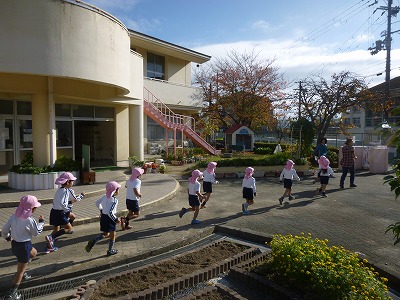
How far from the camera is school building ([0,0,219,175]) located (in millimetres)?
8867

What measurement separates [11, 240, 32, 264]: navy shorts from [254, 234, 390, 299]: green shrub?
3.52 m

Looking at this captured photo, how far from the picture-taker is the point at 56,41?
9.21 metres

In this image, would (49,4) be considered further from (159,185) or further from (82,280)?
(82,280)

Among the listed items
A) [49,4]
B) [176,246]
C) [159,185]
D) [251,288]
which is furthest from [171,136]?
[251,288]

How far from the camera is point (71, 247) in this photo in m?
6.16

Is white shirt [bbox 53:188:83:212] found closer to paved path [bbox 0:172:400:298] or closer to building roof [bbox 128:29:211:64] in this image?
→ paved path [bbox 0:172:400:298]

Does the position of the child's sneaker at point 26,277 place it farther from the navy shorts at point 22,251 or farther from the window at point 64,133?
the window at point 64,133

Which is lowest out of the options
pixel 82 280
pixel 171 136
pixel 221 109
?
pixel 82 280

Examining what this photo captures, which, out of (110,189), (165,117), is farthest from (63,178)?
(165,117)

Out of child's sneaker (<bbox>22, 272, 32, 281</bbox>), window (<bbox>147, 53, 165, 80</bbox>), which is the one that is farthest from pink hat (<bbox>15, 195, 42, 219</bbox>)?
window (<bbox>147, 53, 165, 80</bbox>)

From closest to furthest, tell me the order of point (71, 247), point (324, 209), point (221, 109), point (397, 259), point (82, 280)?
point (82, 280) < point (397, 259) < point (71, 247) < point (324, 209) < point (221, 109)

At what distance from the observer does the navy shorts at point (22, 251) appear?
4555mm

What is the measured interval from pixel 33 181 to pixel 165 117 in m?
10.3

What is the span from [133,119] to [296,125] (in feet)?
30.9
